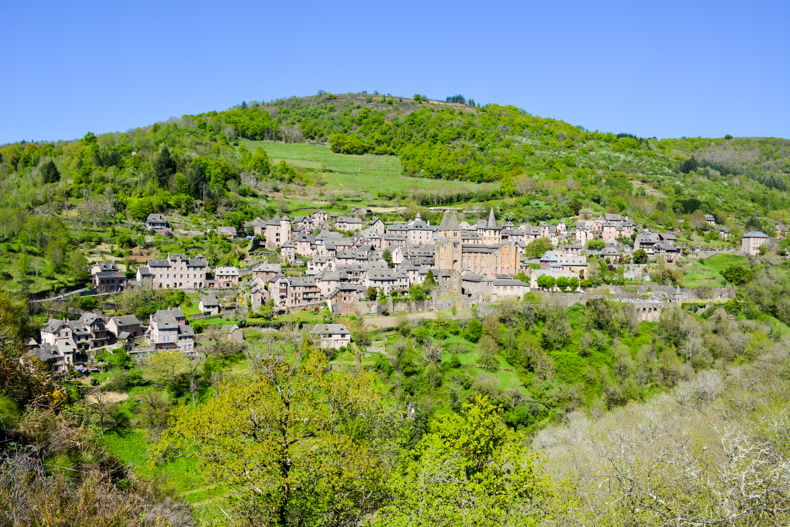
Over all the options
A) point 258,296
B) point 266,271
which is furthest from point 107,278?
point 266,271

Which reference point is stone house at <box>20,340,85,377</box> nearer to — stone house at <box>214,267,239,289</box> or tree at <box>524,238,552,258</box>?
stone house at <box>214,267,239,289</box>

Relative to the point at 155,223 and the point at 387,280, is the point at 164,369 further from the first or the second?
the point at 155,223

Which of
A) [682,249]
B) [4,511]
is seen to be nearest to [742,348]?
[682,249]

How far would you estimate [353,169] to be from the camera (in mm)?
116562

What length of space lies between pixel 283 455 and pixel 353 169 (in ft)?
344

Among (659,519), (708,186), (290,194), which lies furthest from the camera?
(708,186)

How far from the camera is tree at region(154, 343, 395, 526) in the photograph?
1455 centimetres

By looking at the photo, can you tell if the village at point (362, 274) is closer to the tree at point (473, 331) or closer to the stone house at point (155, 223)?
the stone house at point (155, 223)

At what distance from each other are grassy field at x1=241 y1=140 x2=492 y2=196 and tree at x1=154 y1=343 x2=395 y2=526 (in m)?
84.6

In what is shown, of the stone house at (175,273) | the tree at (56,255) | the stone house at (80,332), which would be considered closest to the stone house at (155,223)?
the stone house at (175,273)

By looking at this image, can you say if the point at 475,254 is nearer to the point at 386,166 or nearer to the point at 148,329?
the point at 148,329

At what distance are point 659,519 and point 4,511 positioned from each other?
14.2m

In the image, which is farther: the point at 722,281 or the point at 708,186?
the point at 708,186

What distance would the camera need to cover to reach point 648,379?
48.4 m
